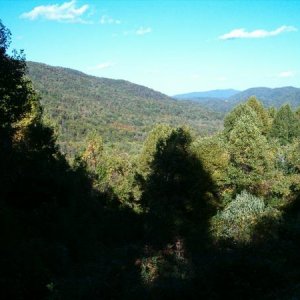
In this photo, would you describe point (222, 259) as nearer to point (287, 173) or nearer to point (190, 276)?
point (190, 276)

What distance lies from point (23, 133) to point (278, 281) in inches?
1078

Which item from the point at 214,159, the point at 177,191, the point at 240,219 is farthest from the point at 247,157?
the point at 240,219

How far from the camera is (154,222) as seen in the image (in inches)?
1277

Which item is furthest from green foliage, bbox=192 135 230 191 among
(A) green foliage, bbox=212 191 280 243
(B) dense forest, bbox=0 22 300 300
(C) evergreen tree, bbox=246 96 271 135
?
(C) evergreen tree, bbox=246 96 271 135

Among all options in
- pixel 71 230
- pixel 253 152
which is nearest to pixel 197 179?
pixel 253 152

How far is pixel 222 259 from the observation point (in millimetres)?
15188

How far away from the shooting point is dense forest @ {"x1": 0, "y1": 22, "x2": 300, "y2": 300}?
45.7 feet

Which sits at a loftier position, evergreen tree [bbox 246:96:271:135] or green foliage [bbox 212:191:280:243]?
evergreen tree [bbox 246:96:271:135]

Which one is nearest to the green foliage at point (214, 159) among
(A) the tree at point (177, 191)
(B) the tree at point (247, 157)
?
(A) the tree at point (177, 191)

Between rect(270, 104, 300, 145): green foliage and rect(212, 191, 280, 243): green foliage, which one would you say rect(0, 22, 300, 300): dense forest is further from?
rect(270, 104, 300, 145): green foliage

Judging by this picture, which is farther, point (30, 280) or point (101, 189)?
point (101, 189)

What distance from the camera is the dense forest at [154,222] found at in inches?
548

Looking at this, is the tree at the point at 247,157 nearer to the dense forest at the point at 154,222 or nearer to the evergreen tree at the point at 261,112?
the dense forest at the point at 154,222

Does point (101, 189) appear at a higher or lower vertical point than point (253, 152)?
lower
